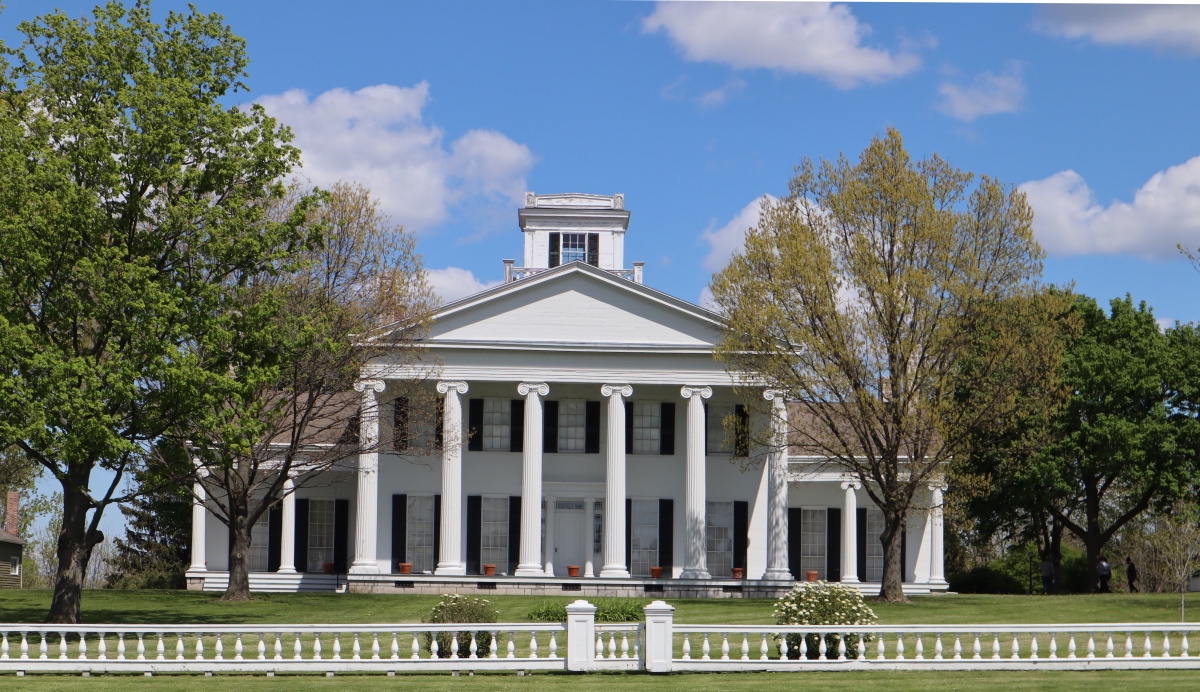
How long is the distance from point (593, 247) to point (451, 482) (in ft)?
46.0

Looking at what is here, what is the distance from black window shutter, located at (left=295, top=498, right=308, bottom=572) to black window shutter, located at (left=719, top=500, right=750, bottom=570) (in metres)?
13.5

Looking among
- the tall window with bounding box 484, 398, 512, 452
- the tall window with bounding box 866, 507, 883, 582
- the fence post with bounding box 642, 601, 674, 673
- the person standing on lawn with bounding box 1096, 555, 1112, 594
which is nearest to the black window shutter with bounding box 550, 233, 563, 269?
the tall window with bounding box 484, 398, 512, 452

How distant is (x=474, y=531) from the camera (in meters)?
43.9

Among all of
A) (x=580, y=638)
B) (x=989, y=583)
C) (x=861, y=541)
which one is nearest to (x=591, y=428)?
(x=861, y=541)

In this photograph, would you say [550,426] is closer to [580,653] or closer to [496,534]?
[496,534]

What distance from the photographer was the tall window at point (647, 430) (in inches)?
1757

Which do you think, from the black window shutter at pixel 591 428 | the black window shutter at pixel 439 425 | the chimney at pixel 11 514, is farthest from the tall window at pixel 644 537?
the chimney at pixel 11 514

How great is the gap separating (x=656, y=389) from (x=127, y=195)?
67.1 ft

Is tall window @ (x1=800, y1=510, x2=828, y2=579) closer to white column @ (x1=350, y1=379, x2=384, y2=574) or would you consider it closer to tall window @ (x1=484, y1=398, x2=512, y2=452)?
tall window @ (x1=484, y1=398, x2=512, y2=452)

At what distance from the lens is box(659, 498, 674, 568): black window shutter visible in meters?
44.1

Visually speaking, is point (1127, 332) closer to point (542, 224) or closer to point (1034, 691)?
point (542, 224)

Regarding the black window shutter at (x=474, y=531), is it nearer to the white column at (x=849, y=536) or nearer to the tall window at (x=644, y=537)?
the tall window at (x=644, y=537)

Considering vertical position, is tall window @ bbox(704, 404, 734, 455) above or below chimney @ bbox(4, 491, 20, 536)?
above

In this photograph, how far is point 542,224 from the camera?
5269cm
